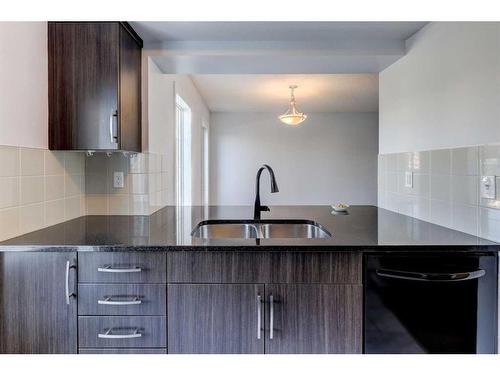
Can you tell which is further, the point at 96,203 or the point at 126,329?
Answer: the point at 96,203

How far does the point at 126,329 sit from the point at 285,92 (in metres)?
4.20

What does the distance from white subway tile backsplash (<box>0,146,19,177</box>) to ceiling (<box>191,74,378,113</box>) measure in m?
2.91

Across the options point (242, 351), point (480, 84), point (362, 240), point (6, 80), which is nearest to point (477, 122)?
point (480, 84)

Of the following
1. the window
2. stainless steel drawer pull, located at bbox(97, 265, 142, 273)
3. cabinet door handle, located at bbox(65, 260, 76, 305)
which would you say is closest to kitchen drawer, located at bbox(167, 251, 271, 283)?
stainless steel drawer pull, located at bbox(97, 265, 142, 273)

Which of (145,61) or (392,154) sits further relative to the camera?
(392,154)

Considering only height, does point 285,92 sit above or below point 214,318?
above

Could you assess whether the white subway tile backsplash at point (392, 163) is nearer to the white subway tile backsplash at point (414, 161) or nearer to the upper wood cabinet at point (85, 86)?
the white subway tile backsplash at point (414, 161)

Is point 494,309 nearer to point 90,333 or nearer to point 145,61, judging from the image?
point 90,333

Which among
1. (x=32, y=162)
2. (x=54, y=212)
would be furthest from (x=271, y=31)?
(x=54, y=212)

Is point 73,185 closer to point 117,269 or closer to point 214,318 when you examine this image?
point 117,269

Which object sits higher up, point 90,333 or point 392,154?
point 392,154

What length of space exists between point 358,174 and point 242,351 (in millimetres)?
5837

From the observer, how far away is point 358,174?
22.2 ft

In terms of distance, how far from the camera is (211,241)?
1.44m
